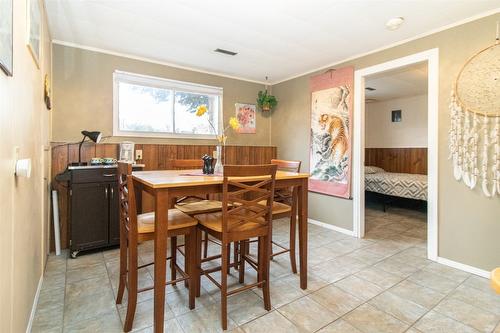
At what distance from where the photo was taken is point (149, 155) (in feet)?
11.5

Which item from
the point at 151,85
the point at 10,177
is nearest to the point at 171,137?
the point at 151,85

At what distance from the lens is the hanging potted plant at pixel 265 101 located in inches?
177

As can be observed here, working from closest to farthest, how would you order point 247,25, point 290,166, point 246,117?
point 247,25 < point 290,166 < point 246,117

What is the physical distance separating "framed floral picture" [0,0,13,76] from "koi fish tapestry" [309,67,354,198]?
3.29 m

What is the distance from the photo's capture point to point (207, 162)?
7.19 feet

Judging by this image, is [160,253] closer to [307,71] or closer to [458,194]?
[458,194]

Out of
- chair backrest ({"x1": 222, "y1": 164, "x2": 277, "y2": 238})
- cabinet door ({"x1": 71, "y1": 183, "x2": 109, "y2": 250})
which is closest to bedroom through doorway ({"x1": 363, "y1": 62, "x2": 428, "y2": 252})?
chair backrest ({"x1": 222, "y1": 164, "x2": 277, "y2": 238})

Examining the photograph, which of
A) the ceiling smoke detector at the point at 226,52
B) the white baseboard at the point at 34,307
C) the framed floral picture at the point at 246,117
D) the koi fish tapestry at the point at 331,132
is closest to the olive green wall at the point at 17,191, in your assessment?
the white baseboard at the point at 34,307

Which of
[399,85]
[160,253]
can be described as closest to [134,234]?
[160,253]

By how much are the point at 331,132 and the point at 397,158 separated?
3.20 metres

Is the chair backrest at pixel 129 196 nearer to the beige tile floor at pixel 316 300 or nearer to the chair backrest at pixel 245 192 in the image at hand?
the chair backrest at pixel 245 192

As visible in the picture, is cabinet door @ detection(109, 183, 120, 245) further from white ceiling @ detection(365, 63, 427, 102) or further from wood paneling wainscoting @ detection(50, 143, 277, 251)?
white ceiling @ detection(365, 63, 427, 102)

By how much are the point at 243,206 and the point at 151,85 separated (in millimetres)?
2672

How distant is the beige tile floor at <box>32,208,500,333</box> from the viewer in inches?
65.1
